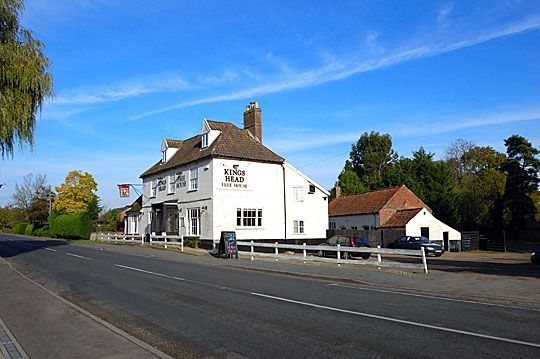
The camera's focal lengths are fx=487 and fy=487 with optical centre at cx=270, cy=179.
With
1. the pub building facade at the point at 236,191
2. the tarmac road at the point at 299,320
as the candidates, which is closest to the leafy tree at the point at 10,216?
the pub building facade at the point at 236,191

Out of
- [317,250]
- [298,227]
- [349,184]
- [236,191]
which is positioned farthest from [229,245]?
[349,184]

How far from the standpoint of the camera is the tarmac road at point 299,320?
24.8ft

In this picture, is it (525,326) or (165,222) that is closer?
(525,326)

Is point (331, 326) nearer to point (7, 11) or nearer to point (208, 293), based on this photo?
point (208, 293)

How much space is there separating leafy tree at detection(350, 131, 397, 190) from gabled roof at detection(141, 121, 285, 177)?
5538cm

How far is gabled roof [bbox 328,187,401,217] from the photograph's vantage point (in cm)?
5391

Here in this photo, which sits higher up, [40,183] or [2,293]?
[40,183]

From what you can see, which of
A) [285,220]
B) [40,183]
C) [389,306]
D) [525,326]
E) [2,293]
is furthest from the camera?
[40,183]

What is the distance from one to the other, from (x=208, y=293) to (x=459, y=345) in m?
7.69

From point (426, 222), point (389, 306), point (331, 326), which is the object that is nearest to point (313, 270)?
point (389, 306)

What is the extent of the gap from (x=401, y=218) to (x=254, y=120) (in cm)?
Result: 1890

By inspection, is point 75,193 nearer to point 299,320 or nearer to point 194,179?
point 194,179

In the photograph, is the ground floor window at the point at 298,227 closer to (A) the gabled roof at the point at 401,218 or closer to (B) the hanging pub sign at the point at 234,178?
(B) the hanging pub sign at the point at 234,178

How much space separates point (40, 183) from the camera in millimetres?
101188
